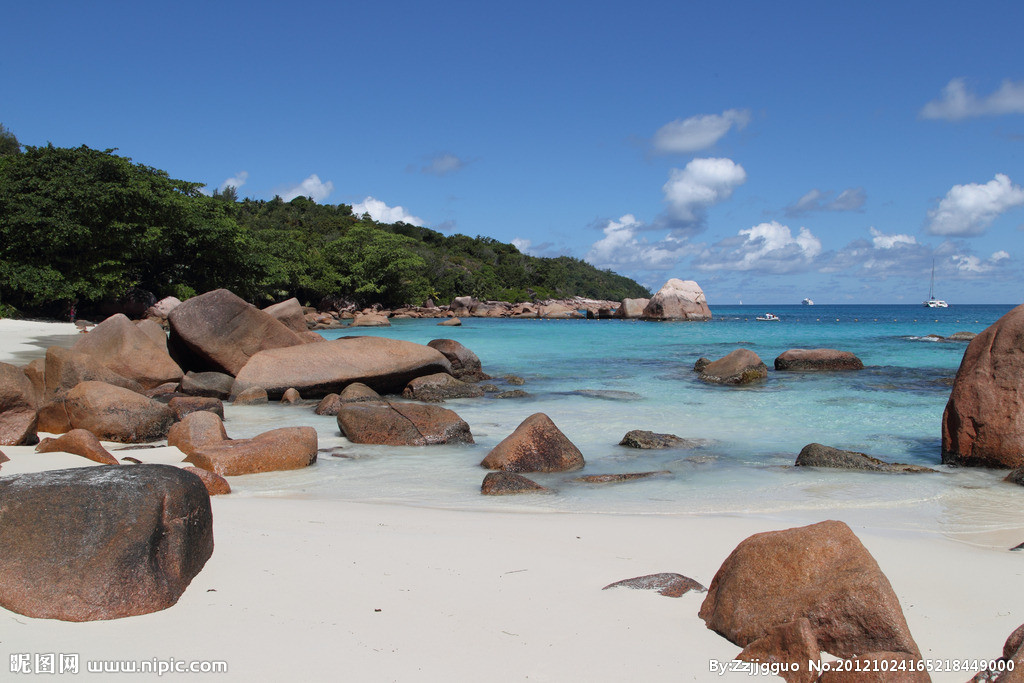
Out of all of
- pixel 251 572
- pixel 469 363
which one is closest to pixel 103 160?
pixel 469 363

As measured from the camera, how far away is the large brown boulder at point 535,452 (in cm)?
704

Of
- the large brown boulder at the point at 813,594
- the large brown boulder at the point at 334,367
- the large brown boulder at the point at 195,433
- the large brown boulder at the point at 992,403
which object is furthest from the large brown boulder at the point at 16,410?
the large brown boulder at the point at 992,403

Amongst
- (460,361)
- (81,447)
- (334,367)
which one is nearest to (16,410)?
(81,447)

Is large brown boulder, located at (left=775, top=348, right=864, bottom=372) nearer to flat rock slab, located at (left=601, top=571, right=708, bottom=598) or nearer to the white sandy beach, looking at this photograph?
the white sandy beach

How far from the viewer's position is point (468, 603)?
10.6 ft

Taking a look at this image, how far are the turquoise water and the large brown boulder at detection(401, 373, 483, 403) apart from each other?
49 cm

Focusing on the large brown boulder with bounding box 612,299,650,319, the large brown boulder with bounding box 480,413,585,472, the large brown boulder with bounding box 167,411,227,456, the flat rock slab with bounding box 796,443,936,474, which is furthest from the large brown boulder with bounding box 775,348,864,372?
the large brown boulder with bounding box 612,299,650,319

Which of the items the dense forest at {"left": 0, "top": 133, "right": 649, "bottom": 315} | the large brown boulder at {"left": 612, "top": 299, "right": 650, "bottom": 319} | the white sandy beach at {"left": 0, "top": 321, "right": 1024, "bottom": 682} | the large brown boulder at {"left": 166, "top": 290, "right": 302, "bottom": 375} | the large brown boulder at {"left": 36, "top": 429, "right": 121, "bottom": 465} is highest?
the dense forest at {"left": 0, "top": 133, "right": 649, "bottom": 315}

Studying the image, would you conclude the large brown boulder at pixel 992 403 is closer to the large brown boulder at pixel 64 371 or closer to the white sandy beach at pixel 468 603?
the white sandy beach at pixel 468 603

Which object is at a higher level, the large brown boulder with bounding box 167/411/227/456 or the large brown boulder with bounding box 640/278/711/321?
the large brown boulder with bounding box 640/278/711/321

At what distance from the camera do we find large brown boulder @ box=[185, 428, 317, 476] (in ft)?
21.1

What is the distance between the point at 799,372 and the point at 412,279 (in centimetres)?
3822

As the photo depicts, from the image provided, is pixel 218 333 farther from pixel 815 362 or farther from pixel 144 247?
pixel 144 247

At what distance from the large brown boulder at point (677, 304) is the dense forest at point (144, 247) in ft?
60.4
